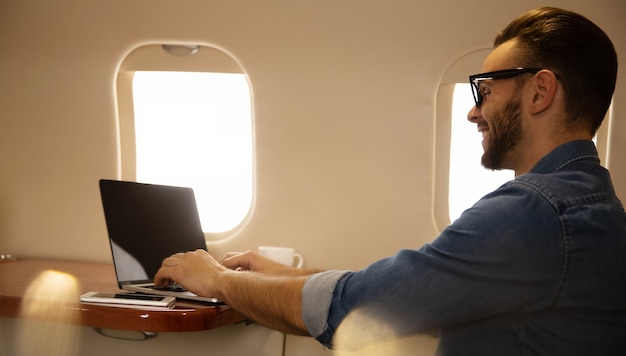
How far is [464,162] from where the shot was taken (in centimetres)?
218

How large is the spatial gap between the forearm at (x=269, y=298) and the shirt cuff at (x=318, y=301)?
0.02 metres

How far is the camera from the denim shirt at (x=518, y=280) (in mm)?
979

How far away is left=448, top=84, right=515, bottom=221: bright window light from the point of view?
2.16 metres

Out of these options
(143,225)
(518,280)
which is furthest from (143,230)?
(518,280)

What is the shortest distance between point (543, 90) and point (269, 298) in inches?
24.4

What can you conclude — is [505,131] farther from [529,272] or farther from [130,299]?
[130,299]

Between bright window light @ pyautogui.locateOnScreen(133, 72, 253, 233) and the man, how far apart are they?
1.17m

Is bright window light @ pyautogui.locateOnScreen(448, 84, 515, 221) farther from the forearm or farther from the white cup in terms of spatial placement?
the forearm

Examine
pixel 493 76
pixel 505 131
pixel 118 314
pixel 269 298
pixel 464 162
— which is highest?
pixel 493 76

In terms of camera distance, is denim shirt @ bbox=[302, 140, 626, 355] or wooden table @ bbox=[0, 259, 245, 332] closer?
denim shirt @ bbox=[302, 140, 626, 355]

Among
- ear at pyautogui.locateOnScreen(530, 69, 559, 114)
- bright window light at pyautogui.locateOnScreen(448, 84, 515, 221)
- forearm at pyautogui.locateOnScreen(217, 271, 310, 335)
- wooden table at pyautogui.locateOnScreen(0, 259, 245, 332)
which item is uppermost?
ear at pyautogui.locateOnScreen(530, 69, 559, 114)

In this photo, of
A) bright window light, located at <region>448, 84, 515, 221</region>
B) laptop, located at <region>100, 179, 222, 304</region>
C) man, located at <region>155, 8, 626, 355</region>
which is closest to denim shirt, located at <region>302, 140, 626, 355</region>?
man, located at <region>155, 8, 626, 355</region>

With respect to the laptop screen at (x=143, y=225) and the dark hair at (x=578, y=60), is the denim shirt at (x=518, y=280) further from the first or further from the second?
the laptop screen at (x=143, y=225)

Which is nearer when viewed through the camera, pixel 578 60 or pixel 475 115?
pixel 578 60
